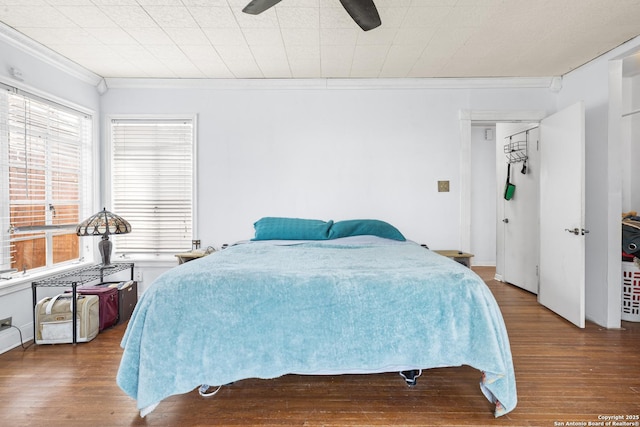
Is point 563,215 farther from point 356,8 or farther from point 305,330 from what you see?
point 305,330

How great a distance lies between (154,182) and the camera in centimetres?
379

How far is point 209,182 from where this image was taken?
375 cm

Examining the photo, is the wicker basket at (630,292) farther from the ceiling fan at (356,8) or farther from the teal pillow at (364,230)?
the ceiling fan at (356,8)

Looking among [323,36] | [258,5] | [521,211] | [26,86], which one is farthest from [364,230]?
[26,86]

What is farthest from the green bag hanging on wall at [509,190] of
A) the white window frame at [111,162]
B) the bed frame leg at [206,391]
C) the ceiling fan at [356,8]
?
the bed frame leg at [206,391]

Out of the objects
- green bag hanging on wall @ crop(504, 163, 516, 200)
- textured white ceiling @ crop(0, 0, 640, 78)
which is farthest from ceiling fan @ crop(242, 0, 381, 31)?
green bag hanging on wall @ crop(504, 163, 516, 200)

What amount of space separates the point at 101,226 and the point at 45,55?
1625 mm

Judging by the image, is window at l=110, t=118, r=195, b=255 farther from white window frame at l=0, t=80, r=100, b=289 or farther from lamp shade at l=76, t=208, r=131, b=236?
lamp shade at l=76, t=208, r=131, b=236

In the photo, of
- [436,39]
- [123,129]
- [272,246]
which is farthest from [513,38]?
[123,129]

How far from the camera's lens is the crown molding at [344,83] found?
3.68m

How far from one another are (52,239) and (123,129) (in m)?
1.40

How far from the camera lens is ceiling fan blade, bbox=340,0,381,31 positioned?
1854mm

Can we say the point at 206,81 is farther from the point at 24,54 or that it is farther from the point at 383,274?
the point at 383,274

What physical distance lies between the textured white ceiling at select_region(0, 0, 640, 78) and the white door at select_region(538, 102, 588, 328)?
2.16ft
